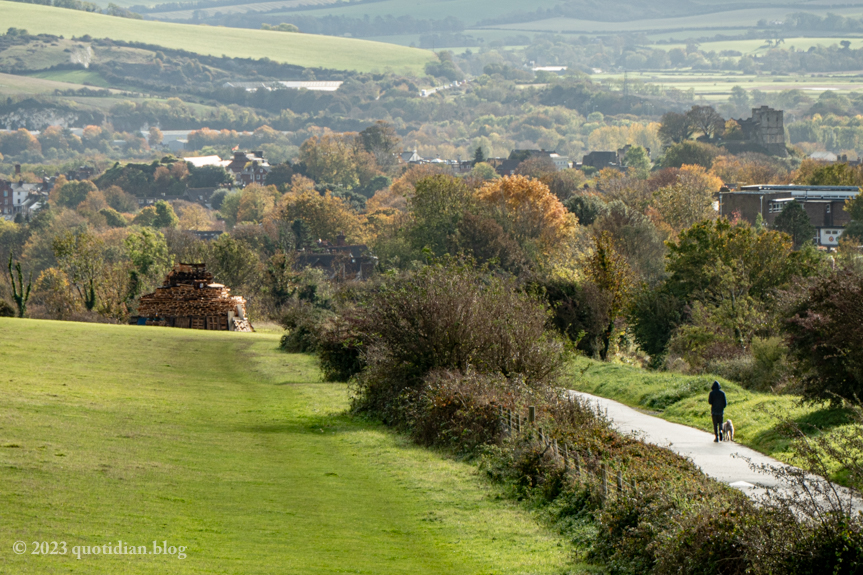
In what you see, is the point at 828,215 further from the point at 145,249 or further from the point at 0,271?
the point at 0,271

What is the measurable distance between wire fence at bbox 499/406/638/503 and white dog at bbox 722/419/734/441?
559 cm

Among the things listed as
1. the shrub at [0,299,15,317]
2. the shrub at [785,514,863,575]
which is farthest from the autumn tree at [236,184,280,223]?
the shrub at [785,514,863,575]

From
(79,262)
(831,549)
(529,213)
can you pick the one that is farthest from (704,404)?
(529,213)

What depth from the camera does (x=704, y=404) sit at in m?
28.5

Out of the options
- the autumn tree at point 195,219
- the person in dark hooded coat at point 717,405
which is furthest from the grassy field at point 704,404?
the autumn tree at point 195,219

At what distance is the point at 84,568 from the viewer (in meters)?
10.9

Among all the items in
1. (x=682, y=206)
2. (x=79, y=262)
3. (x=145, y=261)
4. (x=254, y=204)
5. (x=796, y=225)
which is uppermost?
(x=682, y=206)

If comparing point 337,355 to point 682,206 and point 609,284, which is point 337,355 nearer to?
point 609,284

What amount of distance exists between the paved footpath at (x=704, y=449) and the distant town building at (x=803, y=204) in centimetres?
7916

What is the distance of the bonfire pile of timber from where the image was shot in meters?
61.7

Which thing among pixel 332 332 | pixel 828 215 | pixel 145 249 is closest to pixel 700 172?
pixel 828 215

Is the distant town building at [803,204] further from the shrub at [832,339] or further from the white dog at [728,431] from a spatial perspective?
the white dog at [728,431]

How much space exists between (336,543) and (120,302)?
216 ft

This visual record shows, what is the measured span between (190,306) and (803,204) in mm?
71206
